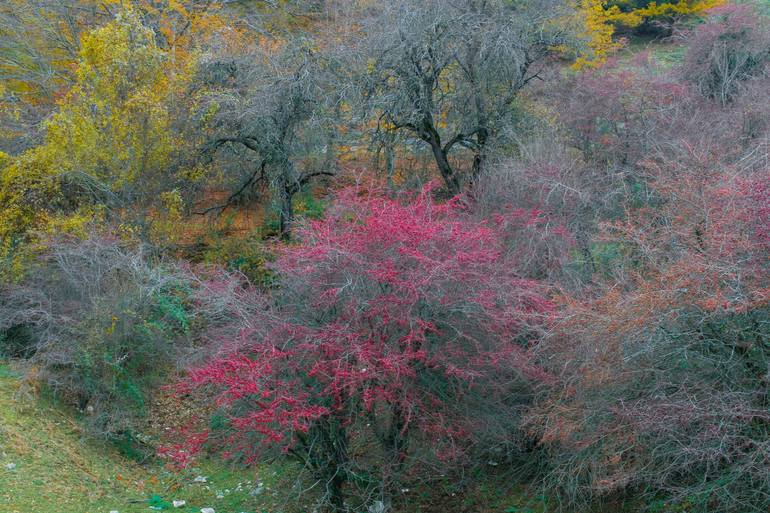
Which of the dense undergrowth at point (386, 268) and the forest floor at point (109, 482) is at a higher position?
the dense undergrowth at point (386, 268)

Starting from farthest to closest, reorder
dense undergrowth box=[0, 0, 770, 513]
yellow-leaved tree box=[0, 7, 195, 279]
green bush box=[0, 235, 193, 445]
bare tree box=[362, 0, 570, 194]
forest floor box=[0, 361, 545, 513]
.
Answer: bare tree box=[362, 0, 570, 194] < yellow-leaved tree box=[0, 7, 195, 279] < green bush box=[0, 235, 193, 445] < forest floor box=[0, 361, 545, 513] < dense undergrowth box=[0, 0, 770, 513]

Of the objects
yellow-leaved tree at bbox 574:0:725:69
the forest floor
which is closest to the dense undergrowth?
the forest floor

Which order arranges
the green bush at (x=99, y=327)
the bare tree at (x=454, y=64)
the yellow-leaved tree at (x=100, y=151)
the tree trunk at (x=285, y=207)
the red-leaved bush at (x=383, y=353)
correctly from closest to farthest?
the red-leaved bush at (x=383, y=353) → the green bush at (x=99, y=327) → the yellow-leaved tree at (x=100, y=151) → the bare tree at (x=454, y=64) → the tree trunk at (x=285, y=207)

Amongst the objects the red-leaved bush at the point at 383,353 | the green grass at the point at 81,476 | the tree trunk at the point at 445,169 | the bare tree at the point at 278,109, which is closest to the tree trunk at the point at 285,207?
the bare tree at the point at 278,109

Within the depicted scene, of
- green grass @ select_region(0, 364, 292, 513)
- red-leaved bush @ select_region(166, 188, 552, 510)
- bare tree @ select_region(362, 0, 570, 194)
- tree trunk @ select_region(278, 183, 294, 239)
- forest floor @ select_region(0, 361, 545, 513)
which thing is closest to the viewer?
red-leaved bush @ select_region(166, 188, 552, 510)

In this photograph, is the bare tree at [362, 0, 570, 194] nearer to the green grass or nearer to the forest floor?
the forest floor

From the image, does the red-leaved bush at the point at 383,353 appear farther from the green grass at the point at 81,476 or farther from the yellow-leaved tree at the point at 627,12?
the yellow-leaved tree at the point at 627,12

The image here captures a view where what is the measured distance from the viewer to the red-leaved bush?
28.0 feet

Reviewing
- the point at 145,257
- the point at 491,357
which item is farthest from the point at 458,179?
the point at 491,357

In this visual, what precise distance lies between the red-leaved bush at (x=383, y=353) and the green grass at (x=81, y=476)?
1483 mm

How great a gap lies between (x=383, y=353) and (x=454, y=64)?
33.2ft

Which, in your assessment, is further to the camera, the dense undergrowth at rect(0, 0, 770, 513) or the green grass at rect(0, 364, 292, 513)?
the green grass at rect(0, 364, 292, 513)

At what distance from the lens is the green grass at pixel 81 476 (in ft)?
30.3

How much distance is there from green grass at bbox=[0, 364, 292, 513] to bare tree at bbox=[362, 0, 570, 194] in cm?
821
